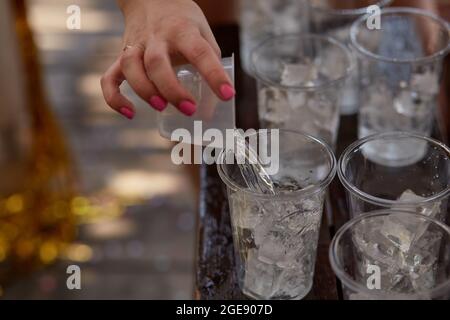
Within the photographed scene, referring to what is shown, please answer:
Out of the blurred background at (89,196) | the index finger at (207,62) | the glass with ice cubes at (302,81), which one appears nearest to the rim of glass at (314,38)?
the glass with ice cubes at (302,81)

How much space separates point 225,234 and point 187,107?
0.25 meters

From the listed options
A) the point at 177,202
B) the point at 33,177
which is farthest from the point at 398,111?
the point at 33,177

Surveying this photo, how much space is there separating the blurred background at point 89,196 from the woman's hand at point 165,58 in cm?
94

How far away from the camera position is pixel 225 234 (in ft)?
3.34

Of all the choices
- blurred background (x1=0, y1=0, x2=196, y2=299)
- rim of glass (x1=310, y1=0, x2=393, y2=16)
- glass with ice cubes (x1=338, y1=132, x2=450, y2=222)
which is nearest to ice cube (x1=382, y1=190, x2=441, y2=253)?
glass with ice cubes (x1=338, y1=132, x2=450, y2=222)

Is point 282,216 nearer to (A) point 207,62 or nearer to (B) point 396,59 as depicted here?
(A) point 207,62

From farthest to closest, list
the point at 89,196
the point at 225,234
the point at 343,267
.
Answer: the point at 89,196 < the point at 225,234 < the point at 343,267

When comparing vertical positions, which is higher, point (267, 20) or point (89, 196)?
point (267, 20)

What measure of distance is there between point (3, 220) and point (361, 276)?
123 cm

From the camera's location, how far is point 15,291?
5.90 feet

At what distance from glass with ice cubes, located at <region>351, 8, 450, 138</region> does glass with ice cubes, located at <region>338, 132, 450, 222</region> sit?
156mm

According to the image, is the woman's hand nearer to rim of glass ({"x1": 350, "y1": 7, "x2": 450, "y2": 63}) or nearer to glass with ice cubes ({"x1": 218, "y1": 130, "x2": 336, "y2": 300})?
glass with ice cubes ({"x1": 218, "y1": 130, "x2": 336, "y2": 300})

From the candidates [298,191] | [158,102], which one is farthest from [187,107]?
[298,191]

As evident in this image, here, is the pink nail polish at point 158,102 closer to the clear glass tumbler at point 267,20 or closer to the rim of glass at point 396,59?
the rim of glass at point 396,59
